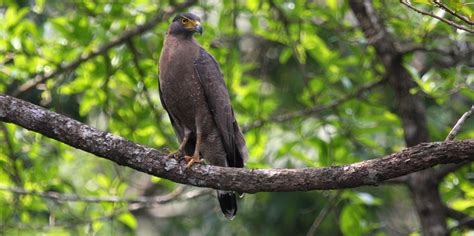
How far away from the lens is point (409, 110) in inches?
247

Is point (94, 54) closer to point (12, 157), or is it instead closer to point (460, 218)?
point (12, 157)

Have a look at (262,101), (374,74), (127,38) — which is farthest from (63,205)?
(374,74)

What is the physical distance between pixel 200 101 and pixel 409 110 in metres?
2.05

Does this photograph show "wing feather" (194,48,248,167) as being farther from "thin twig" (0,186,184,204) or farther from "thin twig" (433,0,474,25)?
"thin twig" (433,0,474,25)

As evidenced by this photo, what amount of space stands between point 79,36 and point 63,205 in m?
1.95

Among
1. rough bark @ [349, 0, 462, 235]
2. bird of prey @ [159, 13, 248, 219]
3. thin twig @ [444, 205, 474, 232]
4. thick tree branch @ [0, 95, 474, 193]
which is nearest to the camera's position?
thick tree branch @ [0, 95, 474, 193]

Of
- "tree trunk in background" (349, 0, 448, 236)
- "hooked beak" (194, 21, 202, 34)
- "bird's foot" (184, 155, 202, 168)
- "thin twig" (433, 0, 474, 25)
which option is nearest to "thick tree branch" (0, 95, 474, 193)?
"bird's foot" (184, 155, 202, 168)

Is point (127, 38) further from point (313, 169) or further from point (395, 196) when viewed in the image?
point (395, 196)

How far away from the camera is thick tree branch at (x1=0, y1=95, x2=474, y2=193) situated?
3.78 m

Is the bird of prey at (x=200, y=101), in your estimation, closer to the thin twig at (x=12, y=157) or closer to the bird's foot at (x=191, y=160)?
the bird's foot at (x=191, y=160)

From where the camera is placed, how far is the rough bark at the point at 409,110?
19.8ft

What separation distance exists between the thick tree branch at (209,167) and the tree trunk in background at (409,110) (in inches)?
93.6

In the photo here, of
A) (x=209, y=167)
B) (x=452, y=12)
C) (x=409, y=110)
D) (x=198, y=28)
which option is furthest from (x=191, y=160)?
(x=409, y=110)

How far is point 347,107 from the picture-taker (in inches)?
268
